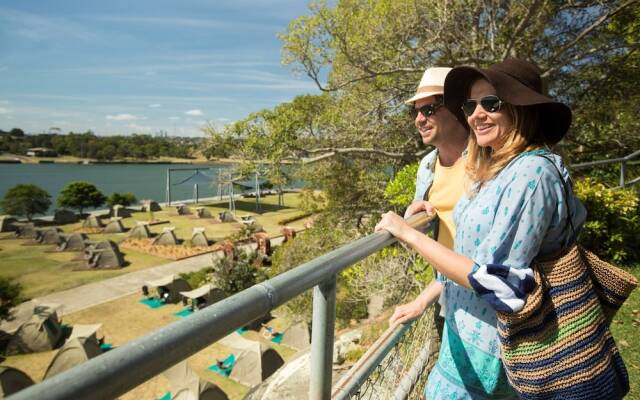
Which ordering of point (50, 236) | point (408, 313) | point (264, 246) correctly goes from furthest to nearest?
1. point (50, 236)
2. point (264, 246)
3. point (408, 313)

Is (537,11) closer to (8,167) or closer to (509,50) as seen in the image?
(509,50)

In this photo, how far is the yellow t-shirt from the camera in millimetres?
1830

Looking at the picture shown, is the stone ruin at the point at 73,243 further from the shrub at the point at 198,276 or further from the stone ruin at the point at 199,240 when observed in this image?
the shrub at the point at 198,276

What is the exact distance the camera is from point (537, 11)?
7.46 metres

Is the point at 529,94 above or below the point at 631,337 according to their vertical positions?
above

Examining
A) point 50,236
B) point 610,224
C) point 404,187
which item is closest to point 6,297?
point 50,236

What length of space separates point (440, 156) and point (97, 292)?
67.0 feet

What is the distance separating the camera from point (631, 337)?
4199 mm

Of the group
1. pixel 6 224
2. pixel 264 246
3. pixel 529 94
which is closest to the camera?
pixel 529 94

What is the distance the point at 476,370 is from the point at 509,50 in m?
7.01

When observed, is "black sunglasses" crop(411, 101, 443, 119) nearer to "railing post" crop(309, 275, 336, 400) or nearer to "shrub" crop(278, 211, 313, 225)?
"railing post" crop(309, 275, 336, 400)

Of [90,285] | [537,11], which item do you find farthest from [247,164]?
[90,285]

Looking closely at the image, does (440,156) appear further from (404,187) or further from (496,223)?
(404,187)

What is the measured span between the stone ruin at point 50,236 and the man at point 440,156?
2951 cm
